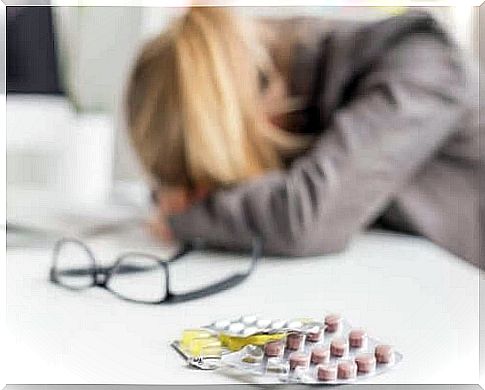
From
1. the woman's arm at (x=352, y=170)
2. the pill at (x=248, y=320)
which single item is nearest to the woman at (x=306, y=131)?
the woman's arm at (x=352, y=170)

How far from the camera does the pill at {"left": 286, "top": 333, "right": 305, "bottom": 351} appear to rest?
391 millimetres

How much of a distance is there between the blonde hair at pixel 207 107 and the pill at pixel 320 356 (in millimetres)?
326

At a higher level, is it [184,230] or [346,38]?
[346,38]

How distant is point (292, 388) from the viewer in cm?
37

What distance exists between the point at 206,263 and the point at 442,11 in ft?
2.19

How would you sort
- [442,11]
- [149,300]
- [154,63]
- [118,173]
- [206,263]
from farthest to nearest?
1. [442,11]
2. [118,173]
3. [154,63]
4. [206,263]
5. [149,300]

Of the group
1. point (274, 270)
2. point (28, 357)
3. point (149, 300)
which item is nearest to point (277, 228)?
point (274, 270)

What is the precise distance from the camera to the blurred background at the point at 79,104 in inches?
32.8

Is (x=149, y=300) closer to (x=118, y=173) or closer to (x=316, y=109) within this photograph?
(x=316, y=109)

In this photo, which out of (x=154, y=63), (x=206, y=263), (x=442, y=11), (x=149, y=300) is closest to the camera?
(x=149, y=300)

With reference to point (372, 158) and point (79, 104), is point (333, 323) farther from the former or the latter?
point (79, 104)

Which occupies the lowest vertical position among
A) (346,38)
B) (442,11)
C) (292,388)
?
(292,388)

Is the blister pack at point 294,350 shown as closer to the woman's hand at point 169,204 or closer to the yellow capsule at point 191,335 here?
the yellow capsule at point 191,335

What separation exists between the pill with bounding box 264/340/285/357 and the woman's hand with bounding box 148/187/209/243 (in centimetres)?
31
